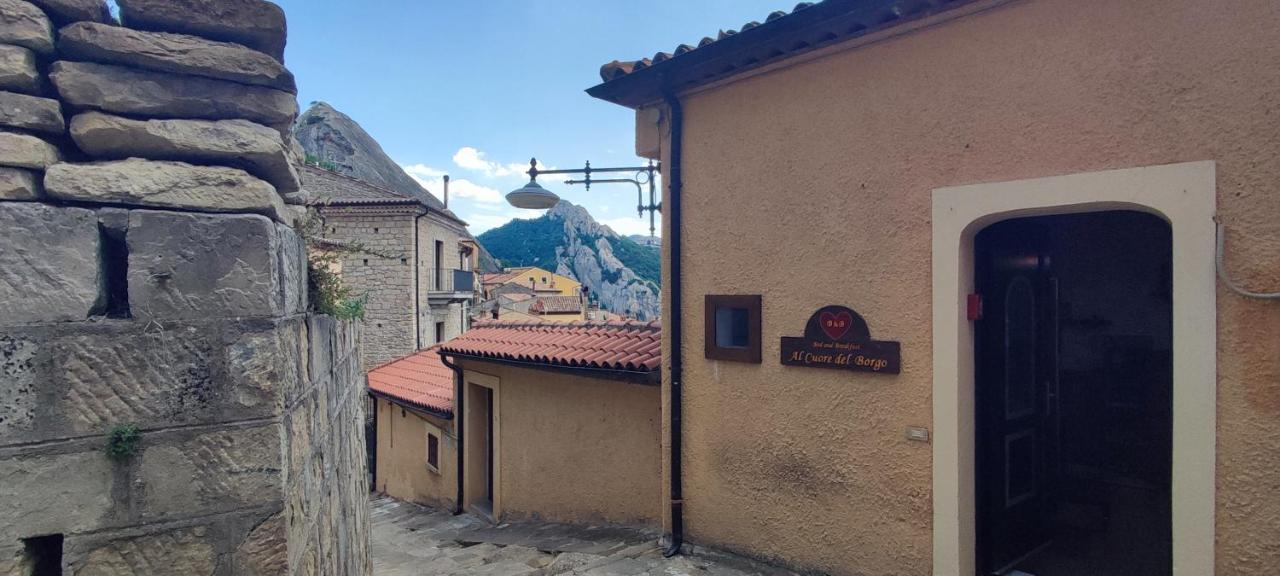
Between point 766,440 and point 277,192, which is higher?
point 277,192

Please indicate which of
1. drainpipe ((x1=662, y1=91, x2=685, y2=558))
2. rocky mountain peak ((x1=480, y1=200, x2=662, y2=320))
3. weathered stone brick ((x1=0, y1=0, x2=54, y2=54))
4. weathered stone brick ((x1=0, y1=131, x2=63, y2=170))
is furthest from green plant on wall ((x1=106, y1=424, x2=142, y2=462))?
rocky mountain peak ((x1=480, y1=200, x2=662, y2=320))

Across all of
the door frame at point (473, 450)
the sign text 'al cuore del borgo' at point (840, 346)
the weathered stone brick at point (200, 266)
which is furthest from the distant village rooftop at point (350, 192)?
the weathered stone brick at point (200, 266)

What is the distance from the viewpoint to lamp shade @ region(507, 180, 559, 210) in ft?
27.3

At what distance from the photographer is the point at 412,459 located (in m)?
11.7

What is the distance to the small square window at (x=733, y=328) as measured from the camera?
15.6 feet

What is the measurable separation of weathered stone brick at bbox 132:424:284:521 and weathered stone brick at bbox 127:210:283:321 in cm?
40

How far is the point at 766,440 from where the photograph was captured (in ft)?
15.4

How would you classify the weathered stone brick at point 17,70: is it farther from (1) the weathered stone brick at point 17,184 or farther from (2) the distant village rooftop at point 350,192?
(2) the distant village rooftop at point 350,192

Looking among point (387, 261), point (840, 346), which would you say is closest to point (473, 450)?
point (840, 346)

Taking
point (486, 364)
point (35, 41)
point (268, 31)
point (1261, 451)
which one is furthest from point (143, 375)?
point (486, 364)

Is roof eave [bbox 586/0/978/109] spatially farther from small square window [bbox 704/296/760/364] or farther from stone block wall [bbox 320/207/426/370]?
stone block wall [bbox 320/207/426/370]

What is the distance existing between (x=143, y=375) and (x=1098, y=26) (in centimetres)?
444

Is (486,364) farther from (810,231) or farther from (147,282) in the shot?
(147,282)

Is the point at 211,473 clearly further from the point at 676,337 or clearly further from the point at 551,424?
the point at 551,424
